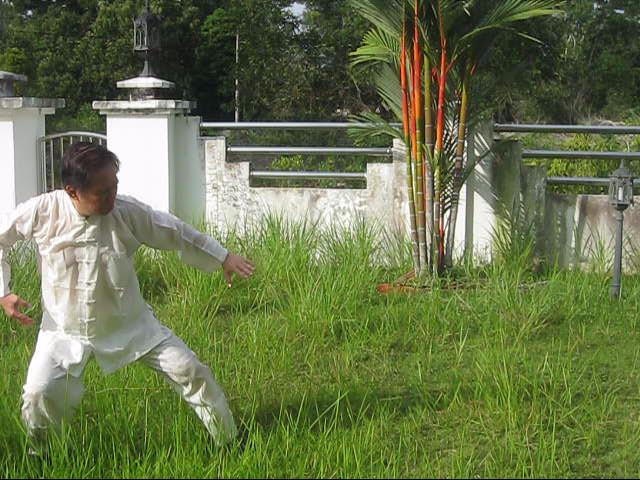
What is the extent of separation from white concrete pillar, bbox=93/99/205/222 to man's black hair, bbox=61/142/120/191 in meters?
4.46

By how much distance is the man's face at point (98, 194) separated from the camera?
3842 millimetres

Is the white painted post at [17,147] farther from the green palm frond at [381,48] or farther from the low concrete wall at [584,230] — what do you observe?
the low concrete wall at [584,230]

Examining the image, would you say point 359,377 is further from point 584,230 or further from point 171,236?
point 584,230

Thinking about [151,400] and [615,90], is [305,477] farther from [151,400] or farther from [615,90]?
[615,90]

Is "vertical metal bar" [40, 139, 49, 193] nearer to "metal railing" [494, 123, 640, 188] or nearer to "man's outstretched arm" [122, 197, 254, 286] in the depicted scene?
"metal railing" [494, 123, 640, 188]

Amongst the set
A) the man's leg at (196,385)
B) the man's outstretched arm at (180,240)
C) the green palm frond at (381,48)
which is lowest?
the man's leg at (196,385)

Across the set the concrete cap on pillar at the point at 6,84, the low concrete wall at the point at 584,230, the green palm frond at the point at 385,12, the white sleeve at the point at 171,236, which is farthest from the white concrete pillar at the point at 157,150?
the white sleeve at the point at 171,236

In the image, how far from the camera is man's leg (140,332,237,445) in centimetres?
398

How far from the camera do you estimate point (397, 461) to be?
12.6 feet

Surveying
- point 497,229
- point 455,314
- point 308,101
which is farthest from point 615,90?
point 455,314

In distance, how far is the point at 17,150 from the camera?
8.44 metres

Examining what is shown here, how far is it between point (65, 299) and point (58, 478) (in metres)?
0.80

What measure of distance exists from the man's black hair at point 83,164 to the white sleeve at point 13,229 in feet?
0.69

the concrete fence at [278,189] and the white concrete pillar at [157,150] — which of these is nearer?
the concrete fence at [278,189]
